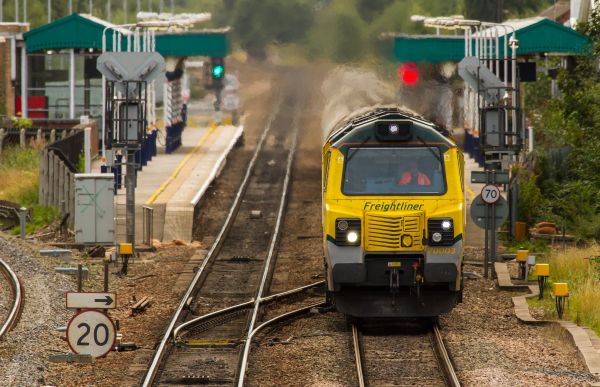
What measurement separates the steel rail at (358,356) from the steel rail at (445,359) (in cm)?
105

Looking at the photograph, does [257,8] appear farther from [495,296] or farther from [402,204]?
[402,204]

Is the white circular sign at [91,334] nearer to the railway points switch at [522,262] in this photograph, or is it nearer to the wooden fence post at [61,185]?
the railway points switch at [522,262]

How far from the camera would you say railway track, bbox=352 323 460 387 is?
15.4 m

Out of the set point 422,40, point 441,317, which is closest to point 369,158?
point 441,317

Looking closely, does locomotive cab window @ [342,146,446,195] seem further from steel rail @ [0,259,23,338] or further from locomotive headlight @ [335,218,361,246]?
steel rail @ [0,259,23,338]

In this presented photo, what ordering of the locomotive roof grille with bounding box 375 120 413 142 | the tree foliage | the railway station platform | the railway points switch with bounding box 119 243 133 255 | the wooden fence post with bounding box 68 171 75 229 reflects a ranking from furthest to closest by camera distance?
the railway station platform
the wooden fence post with bounding box 68 171 75 229
the tree foliage
the railway points switch with bounding box 119 243 133 255
the locomotive roof grille with bounding box 375 120 413 142

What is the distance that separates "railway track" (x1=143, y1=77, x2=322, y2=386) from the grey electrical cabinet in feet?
7.47

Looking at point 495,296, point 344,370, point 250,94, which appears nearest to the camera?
point 344,370

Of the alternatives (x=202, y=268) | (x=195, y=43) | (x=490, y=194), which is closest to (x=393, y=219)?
(x=490, y=194)

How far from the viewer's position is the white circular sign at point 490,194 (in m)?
23.6

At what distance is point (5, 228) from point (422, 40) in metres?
12.9

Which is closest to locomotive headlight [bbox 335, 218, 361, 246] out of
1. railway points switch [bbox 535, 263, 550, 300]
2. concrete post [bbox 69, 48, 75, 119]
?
railway points switch [bbox 535, 263, 550, 300]

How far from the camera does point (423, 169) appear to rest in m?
18.5

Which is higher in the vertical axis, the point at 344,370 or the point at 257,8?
the point at 257,8
